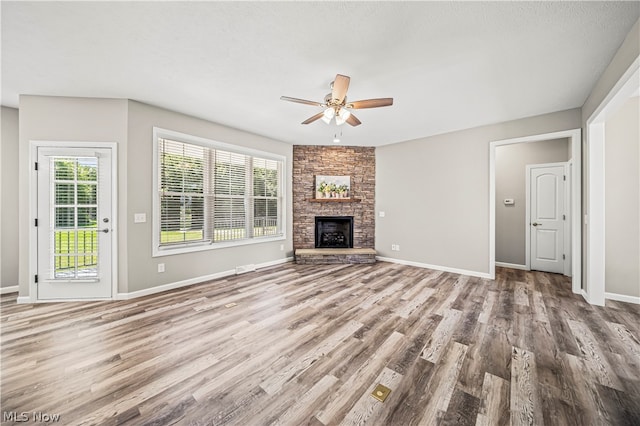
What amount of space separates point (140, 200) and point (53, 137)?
4.32ft

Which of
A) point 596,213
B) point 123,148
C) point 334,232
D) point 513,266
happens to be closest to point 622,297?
point 596,213

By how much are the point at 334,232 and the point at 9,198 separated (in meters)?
5.52

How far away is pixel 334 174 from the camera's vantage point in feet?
19.2

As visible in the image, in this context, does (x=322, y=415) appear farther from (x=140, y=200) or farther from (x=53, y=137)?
(x=53, y=137)

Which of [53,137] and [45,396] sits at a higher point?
[53,137]

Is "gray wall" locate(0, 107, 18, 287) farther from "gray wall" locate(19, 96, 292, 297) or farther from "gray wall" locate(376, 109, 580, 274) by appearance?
"gray wall" locate(376, 109, 580, 274)

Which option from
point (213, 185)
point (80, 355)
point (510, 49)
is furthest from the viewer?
point (213, 185)

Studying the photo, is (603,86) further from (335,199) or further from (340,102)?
(335,199)

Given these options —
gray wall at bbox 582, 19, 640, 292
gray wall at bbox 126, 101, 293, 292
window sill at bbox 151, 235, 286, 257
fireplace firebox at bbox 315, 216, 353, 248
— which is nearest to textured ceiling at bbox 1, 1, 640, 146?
gray wall at bbox 582, 19, 640, 292

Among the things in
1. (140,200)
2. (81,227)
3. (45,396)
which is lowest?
(45,396)

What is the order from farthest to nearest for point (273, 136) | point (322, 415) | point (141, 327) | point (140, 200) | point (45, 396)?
point (273, 136), point (140, 200), point (141, 327), point (45, 396), point (322, 415)

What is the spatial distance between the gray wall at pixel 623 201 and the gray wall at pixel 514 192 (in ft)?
5.58

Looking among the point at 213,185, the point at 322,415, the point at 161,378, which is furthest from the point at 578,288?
the point at 213,185

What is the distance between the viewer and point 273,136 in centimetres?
509
